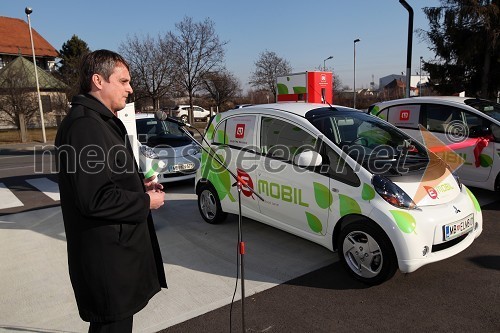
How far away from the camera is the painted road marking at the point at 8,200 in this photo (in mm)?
7389

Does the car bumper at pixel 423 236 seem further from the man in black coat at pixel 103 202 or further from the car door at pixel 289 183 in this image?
the man in black coat at pixel 103 202

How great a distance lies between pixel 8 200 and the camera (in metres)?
7.82

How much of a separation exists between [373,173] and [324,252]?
1295 millimetres

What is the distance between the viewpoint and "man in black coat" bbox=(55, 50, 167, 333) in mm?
1681

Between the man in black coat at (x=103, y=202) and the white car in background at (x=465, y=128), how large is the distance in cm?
592

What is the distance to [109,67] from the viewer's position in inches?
73.2

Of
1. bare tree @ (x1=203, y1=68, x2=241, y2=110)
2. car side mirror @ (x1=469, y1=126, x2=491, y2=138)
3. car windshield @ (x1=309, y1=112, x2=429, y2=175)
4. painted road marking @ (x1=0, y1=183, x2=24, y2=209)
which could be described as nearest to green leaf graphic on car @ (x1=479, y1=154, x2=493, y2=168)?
car side mirror @ (x1=469, y1=126, x2=491, y2=138)

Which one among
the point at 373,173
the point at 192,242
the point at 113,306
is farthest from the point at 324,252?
the point at 113,306

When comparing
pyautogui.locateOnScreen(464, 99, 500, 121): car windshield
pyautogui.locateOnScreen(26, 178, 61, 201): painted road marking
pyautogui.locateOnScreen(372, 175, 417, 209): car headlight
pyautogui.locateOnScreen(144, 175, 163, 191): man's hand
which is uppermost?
pyautogui.locateOnScreen(464, 99, 500, 121): car windshield

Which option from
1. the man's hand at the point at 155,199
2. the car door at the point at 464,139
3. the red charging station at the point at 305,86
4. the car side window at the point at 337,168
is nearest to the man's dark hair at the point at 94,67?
the man's hand at the point at 155,199

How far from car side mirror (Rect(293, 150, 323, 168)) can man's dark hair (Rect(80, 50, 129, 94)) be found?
7.58 feet

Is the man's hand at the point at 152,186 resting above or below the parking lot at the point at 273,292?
above

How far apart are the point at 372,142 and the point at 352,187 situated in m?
0.89

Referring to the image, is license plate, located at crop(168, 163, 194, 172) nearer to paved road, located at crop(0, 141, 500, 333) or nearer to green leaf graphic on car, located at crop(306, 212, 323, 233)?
paved road, located at crop(0, 141, 500, 333)
